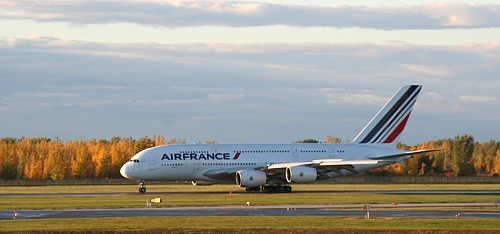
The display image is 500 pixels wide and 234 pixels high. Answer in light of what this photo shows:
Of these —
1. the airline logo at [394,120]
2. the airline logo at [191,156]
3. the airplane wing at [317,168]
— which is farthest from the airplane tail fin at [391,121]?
the airline logo at [191,156]

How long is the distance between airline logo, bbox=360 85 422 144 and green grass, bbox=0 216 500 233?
40.2m

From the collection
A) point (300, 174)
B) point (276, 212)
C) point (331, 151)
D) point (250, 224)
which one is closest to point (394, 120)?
point (331, 151)

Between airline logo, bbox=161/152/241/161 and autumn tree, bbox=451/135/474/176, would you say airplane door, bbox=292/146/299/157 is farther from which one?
autumn tree, bbox=451/135/474/176

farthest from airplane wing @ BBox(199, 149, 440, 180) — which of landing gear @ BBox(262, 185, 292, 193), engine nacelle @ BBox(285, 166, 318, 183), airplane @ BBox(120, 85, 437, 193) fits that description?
landing gear @ BBox(262, 185, 292, 193)

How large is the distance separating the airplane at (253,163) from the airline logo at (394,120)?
10.6 feet

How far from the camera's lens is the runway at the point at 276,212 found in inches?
1863

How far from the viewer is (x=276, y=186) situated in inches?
3019

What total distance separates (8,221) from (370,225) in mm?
16717

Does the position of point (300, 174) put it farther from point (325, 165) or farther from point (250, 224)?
point (250, 224)

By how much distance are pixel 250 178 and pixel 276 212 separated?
2488cm

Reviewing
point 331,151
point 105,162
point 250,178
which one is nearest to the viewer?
point 250,178

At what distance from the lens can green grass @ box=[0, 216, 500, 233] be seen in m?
39.4

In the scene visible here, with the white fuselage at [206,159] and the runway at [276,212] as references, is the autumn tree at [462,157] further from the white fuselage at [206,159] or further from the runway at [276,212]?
the runway at [276,212]

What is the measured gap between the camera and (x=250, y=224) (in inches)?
1642
